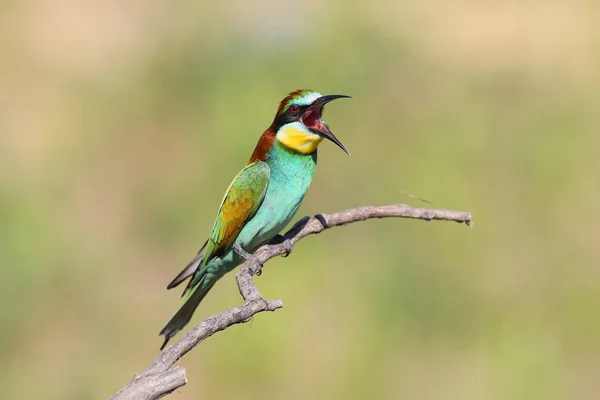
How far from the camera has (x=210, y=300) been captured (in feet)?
13.5

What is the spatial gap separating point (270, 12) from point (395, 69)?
116 centimetres

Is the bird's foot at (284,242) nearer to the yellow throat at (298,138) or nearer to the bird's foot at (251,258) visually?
the bird's foot at (251,258)

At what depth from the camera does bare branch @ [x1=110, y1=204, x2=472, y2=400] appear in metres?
1.48

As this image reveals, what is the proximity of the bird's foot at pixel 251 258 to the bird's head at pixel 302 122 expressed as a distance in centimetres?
41

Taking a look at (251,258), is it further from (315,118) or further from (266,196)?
(315,118)

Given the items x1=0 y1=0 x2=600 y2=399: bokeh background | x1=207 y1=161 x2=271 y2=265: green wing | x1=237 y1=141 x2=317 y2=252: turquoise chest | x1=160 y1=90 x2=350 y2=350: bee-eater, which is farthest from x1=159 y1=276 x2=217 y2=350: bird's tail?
x1=0 y1=0 x2=600 y2=399: bokeh background

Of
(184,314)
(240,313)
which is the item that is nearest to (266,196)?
(184,314)

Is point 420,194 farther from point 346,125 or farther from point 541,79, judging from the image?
point 541,79

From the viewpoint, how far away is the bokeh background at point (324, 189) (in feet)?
13.0

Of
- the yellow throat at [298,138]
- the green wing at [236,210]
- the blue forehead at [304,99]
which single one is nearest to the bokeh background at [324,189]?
the green wing at [236,210]

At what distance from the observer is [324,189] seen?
4.96 metres

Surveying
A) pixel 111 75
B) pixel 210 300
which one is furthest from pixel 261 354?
pixel 111 75

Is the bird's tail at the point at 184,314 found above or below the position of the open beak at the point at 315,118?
below

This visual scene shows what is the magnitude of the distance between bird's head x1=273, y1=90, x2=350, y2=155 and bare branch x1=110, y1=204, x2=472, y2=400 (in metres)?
0.30
